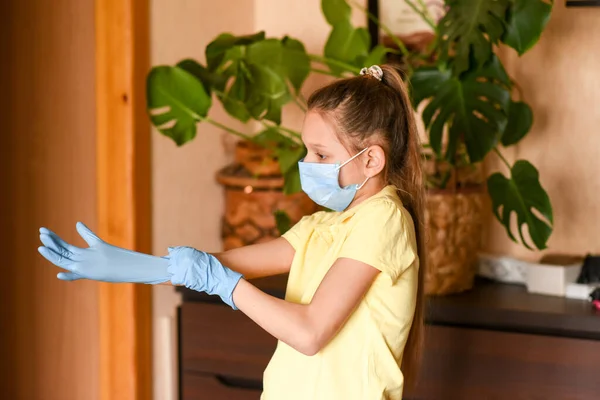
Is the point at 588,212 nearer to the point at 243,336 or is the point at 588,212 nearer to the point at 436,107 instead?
the point at 436,107

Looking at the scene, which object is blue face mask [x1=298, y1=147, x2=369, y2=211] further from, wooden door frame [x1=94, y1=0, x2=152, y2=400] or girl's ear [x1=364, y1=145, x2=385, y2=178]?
wooden door frame [x1=94, y1=0, x2=152, y2=400]

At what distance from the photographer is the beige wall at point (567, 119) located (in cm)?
242

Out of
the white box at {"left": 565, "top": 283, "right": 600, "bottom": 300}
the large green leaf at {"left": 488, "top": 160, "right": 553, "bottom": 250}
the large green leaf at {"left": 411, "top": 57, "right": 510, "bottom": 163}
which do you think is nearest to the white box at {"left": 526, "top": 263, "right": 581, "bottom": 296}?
the white box at {"left": 565, "top": 283, "right": 600, "bottom": 300}

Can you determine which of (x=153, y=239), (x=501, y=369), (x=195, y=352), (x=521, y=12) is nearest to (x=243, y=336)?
(x=195, y=352)

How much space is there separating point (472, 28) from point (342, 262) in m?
0.85

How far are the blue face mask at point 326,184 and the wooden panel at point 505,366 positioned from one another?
0.72m

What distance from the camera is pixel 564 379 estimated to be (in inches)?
80.5

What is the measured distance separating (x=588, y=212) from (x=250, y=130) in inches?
41.6

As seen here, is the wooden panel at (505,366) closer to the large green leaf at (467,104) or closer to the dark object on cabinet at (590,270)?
the dark object on cabinet at (590,270)

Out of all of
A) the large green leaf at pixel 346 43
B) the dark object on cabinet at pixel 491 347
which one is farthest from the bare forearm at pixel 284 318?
the large green leaf at pixel 346 43

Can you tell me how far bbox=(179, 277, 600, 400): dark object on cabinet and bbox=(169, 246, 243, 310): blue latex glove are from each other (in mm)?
777

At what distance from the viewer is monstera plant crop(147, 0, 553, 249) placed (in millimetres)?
2059

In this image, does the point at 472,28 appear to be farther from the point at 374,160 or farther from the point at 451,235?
the point at 374,160

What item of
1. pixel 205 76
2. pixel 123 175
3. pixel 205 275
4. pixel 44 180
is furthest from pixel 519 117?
pixel 44 180
